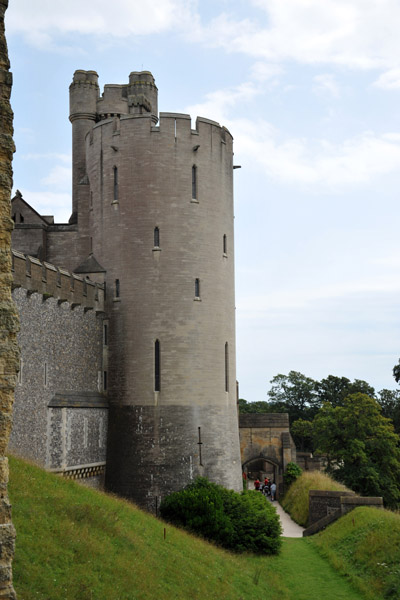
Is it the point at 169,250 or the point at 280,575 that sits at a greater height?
the point at 169,250

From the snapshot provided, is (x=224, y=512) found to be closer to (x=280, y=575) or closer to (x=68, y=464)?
(x=280, y=575)

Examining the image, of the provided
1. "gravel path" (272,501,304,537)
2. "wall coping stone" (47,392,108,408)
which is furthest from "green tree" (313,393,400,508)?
"wall coping stone" (47,392,108,408)

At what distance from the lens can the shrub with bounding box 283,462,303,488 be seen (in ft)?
150

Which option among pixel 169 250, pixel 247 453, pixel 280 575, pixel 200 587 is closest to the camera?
pixel 200 587

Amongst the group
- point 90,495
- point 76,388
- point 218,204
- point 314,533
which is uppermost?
point 218,204

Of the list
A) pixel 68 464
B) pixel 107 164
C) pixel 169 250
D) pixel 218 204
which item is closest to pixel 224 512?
pixel 68 464

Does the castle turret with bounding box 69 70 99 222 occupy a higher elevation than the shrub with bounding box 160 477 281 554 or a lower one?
higher

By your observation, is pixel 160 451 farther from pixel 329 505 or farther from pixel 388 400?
pixel 388 400

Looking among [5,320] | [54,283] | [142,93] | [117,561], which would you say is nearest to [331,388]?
[142,93]

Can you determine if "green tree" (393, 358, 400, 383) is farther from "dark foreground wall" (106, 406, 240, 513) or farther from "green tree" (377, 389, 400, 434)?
"dark foreground wall" (106, 406, 240, 513)

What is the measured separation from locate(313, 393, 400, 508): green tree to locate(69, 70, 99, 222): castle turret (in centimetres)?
2281

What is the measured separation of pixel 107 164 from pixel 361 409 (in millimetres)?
23727

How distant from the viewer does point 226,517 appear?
26875 mm

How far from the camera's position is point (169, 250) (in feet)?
103
